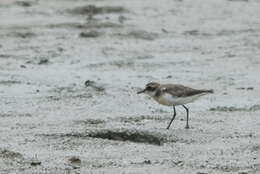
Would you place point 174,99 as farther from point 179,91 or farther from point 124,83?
point 124,83

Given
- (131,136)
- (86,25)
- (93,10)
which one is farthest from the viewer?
(93,10)

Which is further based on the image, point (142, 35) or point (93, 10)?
point (93, 10)

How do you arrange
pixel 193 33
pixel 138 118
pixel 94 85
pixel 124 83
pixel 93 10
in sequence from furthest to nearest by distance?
pixel 93 10, pixel 193 33, pixel 124 83, pixel 94 85, pixel 138 118

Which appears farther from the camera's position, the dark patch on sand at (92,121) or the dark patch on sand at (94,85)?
the dark patch on sand at (94,85)

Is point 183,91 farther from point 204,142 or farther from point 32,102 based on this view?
point 32,102

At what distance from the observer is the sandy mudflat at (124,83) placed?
24.6 feet

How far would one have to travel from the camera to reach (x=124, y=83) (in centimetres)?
1122

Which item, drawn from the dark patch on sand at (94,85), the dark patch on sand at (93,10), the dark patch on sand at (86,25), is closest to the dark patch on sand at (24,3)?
the dark patch on sand at (93,10)

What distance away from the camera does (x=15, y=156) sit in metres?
7.39

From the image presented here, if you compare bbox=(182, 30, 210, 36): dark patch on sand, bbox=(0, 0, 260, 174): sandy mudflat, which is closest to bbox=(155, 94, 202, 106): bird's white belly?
bbox=(0, 0, 260, 174): sandy mudflat

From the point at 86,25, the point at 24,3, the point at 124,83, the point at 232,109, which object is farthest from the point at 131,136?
the point at 24,3

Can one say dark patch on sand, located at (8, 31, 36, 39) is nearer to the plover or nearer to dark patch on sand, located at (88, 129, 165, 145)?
the plover

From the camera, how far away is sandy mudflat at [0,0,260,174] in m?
7.50

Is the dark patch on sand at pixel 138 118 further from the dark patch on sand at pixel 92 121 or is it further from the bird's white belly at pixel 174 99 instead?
the bird's white belly at pixel 174 99
